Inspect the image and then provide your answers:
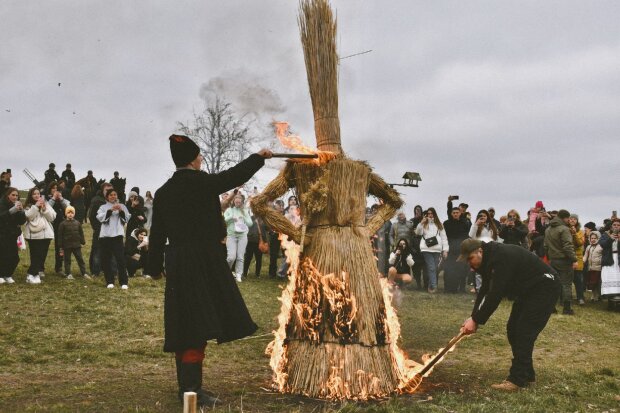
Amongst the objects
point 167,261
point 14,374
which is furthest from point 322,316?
point 14,374

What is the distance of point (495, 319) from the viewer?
473 inches

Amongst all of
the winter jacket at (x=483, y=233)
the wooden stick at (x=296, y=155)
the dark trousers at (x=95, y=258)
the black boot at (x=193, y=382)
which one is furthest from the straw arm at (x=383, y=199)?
the dark trousers at (x=95, y=258)

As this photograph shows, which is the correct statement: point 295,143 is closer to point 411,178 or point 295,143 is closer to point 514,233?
point 411,178

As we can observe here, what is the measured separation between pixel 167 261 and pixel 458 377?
3.63 m

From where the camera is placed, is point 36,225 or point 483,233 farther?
point 483,233

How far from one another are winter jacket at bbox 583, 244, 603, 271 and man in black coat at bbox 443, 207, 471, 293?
2.91 metres

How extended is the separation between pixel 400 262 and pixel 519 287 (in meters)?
7.75

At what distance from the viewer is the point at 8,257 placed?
39.0 ft

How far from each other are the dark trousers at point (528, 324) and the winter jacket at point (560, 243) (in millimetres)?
6682

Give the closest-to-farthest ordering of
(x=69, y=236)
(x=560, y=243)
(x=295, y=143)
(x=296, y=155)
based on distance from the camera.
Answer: (x=296, y=155)
(x=295, y=143)
(x=69, y=236)
(x=560, y=243)

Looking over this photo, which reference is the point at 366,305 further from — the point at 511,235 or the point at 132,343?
the point at 511,235

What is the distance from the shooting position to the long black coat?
5402mm

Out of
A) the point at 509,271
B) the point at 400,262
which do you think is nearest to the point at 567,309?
the point at 400,262

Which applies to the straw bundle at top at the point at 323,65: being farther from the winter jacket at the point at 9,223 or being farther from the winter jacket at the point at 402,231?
the winter jacket at the point at 402,231
